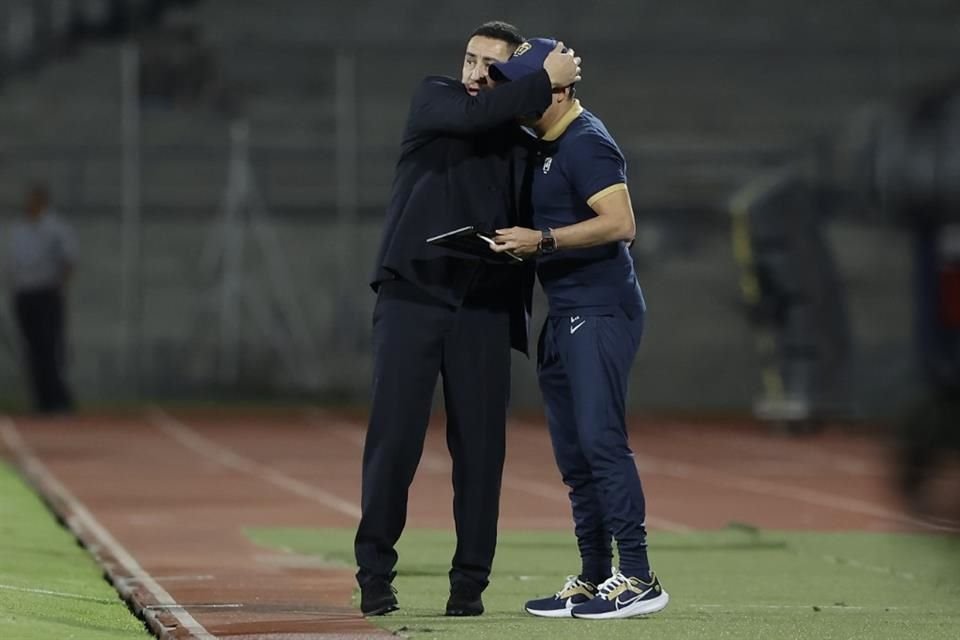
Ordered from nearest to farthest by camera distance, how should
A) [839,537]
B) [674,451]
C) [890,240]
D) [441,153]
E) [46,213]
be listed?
[441,153] < [839,537] < [674,451] < [46,213] < [890,240]

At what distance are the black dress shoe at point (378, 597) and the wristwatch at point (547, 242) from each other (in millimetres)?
1237

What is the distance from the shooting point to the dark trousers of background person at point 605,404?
24.2 ft

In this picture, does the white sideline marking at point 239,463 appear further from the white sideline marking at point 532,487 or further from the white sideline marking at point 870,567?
the white sideline marking at point 870,567

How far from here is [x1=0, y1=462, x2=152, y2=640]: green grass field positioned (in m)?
7.15

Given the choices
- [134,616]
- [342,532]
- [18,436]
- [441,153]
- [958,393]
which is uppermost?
[441,153]

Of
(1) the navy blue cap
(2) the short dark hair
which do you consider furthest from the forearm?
(2) the short dark hair

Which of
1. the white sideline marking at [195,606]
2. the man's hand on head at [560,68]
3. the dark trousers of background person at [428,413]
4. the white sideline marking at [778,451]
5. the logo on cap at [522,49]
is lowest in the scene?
the white sideline marking at [778,451]

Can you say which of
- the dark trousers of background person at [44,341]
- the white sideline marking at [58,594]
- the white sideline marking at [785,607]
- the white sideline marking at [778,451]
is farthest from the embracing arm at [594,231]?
the dark trousers of background person at [44,341]

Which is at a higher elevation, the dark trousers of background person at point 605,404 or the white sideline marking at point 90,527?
the dark trousers of background person at point 605,404

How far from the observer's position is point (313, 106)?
24.5 meters

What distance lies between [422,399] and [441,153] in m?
0.82

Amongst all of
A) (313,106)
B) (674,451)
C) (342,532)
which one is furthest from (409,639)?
(313,106)

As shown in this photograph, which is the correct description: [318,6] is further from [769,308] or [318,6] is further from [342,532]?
[342,532]

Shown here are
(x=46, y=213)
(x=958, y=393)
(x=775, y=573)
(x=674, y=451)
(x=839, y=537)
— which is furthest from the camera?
(x=46, y=213)
